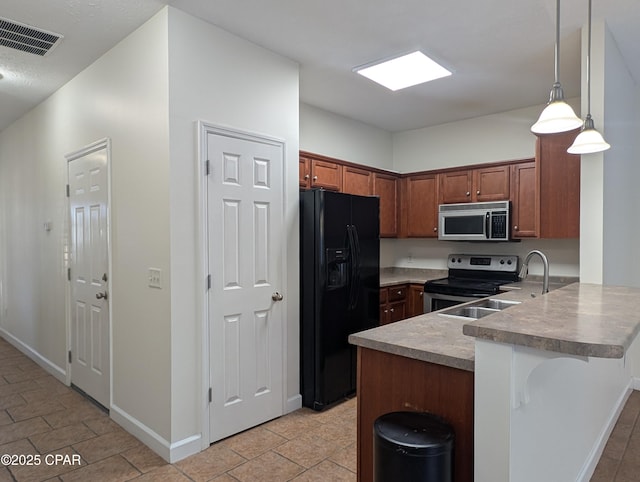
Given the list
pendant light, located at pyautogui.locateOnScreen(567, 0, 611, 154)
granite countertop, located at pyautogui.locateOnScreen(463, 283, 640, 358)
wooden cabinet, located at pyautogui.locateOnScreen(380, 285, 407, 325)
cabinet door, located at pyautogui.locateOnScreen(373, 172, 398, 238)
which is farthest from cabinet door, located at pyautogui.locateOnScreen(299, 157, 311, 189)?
granite countertop, located at pyautogui.locateOnScreen(463, 283, 640, 358)

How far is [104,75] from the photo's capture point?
3.14 metres

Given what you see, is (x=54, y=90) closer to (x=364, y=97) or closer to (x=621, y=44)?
(x=364, y=97)

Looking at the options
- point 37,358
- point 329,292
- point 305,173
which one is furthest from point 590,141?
point 37,358

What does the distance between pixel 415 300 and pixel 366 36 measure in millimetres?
2916


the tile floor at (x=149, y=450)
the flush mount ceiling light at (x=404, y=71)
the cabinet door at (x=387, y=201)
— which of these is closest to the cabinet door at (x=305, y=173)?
the flush mount ceiling light at (x=404, y=71)

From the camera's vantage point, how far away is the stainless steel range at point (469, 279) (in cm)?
411

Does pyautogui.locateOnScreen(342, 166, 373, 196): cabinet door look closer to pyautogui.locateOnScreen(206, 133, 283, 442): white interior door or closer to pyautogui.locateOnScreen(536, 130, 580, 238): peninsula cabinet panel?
pyautogui.locateOnScreen(206, 133, 283, 442): white interior door

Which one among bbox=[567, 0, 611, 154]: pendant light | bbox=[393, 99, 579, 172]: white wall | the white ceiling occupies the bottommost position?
bbox=[567, 0, 611, 154]: pendant light

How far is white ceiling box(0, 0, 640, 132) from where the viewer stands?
8.17ft

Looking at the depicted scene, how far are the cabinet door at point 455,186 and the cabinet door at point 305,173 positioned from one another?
1.75m

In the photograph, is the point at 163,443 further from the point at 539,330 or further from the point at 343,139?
the point at 343,139

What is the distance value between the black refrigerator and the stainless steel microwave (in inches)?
62.4

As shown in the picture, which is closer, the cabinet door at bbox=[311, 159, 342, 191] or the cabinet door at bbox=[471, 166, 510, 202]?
the cabinet door at bbox=[311, 159, 342, 191]

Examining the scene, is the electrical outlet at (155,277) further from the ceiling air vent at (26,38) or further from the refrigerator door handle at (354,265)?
the ceiling air vent at (26,38)
